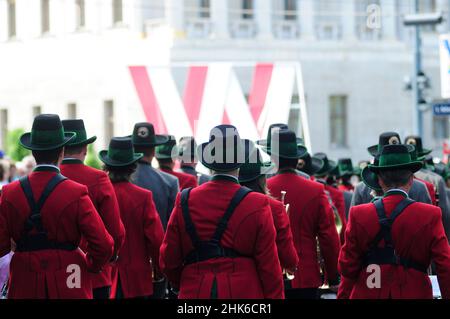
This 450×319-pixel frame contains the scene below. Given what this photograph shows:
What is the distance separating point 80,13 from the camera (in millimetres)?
47594

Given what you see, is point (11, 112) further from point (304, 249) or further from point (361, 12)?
point (304, 249)

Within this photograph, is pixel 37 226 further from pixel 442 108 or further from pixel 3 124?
pixel 3 124

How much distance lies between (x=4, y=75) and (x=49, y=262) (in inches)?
1663

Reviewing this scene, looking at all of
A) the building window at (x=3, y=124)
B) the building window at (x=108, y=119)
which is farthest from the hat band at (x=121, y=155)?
the building window at (x=3, y=124)

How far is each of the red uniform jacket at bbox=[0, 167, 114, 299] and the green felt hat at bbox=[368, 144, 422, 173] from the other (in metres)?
1.92

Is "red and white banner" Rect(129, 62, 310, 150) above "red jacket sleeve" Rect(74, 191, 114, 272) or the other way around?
above

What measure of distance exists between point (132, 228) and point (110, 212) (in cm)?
107

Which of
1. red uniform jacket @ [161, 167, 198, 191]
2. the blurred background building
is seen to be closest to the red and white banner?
red uniform jacket @ [161, 167, 198, 191]

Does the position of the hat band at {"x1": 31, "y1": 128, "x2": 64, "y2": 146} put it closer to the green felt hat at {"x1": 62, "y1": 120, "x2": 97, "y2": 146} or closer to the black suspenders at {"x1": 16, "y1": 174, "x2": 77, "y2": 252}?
the black suspenders at {"x1": 16, "y1": 174, "x2": 77, "y2": 252}

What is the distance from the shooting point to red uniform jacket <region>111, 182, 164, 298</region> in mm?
10875

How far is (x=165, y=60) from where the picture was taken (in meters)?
42.9

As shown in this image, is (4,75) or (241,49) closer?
(241,49)
